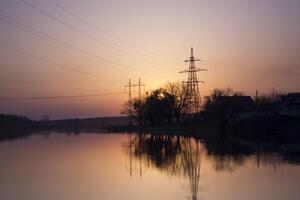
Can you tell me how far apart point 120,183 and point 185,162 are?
344 inches

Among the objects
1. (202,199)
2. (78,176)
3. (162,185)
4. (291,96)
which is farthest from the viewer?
(291,96)

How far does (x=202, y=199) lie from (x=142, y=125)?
3768 inches

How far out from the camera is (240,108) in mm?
84625

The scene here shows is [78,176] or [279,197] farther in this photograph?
[78,176]

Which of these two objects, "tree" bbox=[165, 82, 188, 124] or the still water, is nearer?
the still water

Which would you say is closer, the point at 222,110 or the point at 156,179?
the point at 156,179

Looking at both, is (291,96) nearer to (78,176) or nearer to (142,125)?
(142,125)

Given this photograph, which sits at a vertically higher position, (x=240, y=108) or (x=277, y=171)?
(x=240, y=108)

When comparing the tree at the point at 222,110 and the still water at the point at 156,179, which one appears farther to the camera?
the tree at the point at 222,110

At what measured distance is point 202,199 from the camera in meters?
14.8

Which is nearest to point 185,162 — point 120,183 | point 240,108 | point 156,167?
point 156,167

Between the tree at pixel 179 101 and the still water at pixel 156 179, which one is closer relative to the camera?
the still water at pixel 156 179

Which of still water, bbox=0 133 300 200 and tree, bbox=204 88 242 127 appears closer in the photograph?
still water, bbox=0 133 300 200

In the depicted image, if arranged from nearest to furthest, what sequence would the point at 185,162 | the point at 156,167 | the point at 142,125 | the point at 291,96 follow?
the point at 156,167
the point at 185,162
the point at 291,96
the point at 142,125
